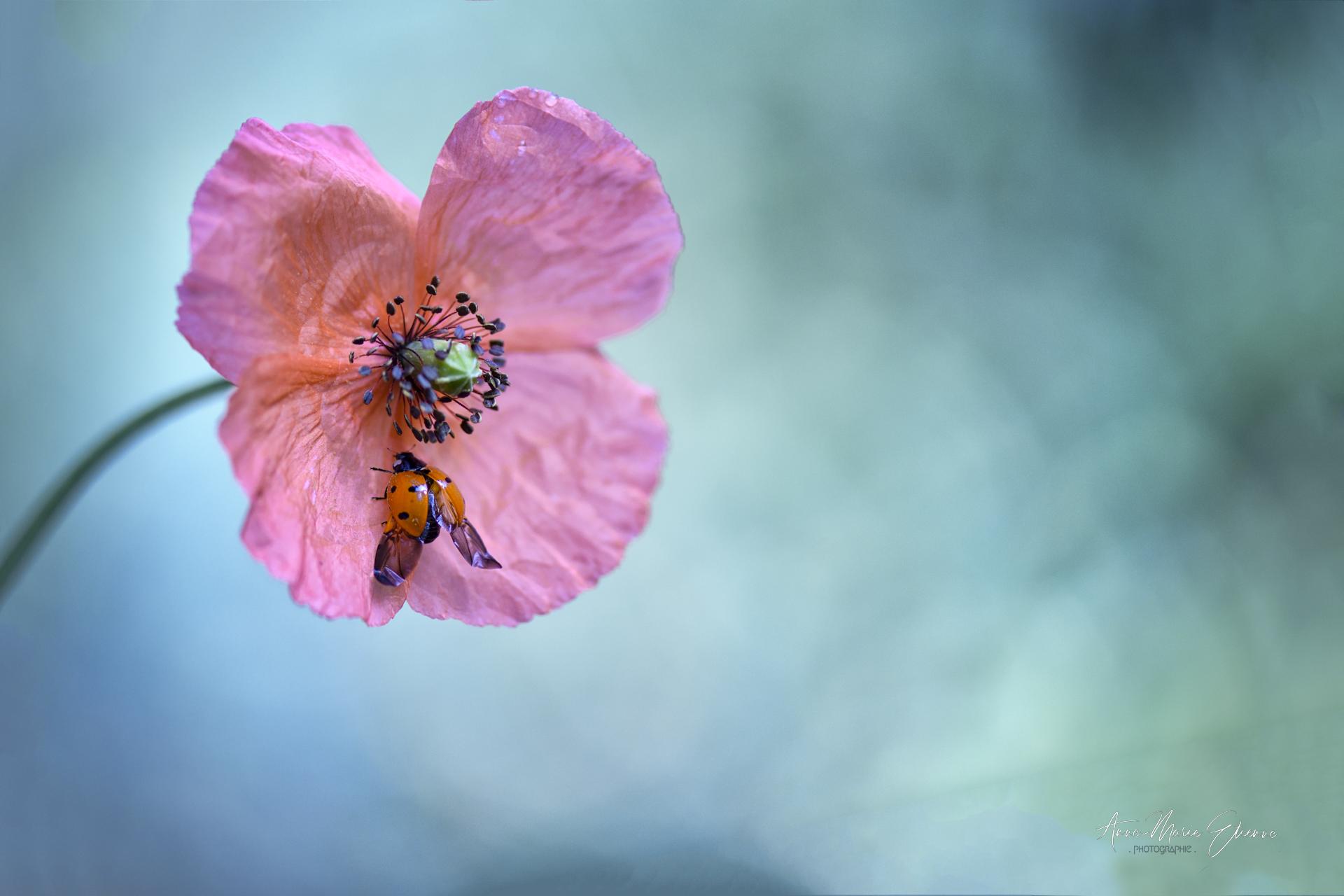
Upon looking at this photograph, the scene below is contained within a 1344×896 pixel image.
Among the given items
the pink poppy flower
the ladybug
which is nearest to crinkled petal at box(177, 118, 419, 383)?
the pink poppy flower

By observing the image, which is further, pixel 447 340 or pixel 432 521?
pixel 447 340

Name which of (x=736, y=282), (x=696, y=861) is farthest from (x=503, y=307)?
(x=696, y=861)

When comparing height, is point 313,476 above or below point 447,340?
below

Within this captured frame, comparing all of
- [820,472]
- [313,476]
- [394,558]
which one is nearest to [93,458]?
[313,476]

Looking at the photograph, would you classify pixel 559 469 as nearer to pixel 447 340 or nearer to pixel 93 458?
pixel 447 340

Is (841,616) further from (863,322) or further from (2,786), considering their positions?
(2,786)

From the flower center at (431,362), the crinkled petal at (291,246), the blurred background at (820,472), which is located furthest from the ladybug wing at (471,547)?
the blurred background at (820,472)
